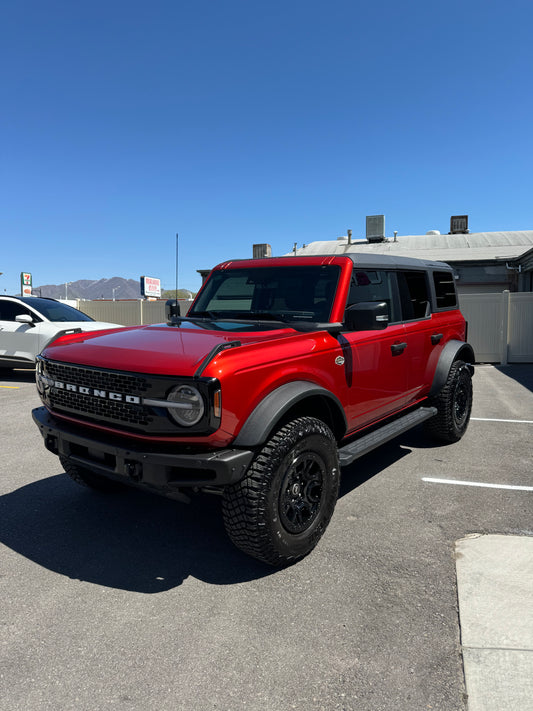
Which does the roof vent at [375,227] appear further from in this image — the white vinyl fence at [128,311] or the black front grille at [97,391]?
the black front grille at [97,391]

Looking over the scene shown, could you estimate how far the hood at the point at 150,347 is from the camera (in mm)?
2734

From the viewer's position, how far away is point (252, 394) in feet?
9.27

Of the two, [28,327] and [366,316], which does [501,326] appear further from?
[28,327]

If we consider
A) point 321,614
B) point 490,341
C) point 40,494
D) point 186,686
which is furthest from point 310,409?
point 490,341

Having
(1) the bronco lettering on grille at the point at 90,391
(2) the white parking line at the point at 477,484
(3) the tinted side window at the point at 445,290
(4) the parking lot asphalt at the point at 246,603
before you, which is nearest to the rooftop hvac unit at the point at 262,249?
(3) the tinted side window at the point at 445,290

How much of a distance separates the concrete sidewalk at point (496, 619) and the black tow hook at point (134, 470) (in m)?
1.81

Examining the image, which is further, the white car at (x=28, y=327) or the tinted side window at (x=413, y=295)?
the white car at (x=28, y=327)

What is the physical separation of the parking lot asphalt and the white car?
6.03 metres

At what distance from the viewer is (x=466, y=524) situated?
11.7 feet

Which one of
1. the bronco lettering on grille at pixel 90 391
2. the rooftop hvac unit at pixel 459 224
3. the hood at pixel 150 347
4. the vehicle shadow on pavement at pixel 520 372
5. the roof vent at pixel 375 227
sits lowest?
the vehicle shadow on pavement at pixel 520 372

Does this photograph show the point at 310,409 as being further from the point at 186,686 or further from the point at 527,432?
the point at 527,432

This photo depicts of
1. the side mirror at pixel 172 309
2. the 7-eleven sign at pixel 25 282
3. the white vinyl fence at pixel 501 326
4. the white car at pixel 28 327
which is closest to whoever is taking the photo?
the side mirror at pixel 172 309

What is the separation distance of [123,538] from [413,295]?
3.46m

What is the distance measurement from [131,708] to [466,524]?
8.43ft
